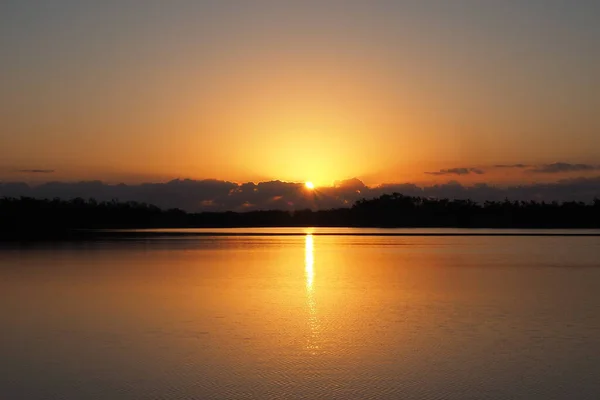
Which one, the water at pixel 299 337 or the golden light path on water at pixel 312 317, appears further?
the golden light path on water at pixel 312 317

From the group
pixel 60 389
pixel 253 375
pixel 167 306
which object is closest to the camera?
pixel 60 389

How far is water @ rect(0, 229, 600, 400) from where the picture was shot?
9852 millimetres

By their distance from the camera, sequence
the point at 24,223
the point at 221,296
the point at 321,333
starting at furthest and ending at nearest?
the point at 24,223, the point at 221,296, the point at 321,333

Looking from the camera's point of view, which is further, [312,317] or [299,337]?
[312,317]

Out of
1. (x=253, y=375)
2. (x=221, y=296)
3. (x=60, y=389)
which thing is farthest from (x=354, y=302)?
(x=60, y=389)

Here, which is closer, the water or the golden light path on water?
the water

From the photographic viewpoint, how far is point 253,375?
34.3ft

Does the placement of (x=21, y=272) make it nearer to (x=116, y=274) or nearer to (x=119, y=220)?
(x=116, y=274)

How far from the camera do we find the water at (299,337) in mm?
9852

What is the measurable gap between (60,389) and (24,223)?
103 meters

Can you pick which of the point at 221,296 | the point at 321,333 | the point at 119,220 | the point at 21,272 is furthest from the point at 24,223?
the point at 321,333

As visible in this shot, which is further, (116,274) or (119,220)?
(119,220)

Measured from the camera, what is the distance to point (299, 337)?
13641 mm

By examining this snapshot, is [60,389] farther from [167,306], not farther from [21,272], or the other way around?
[21,272]
